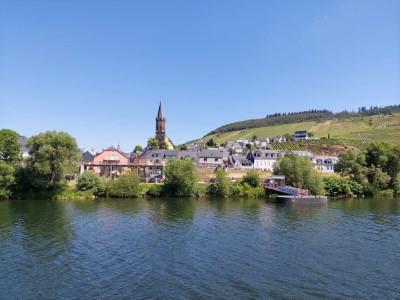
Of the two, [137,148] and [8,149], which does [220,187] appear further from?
[137,148]

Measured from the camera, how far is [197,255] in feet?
94.6

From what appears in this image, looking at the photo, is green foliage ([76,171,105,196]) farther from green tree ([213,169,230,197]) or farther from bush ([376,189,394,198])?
bush ([376,189,394,198])

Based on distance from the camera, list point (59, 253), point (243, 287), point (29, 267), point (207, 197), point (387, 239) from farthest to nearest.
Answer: point (207, 197)
point (387, 239)
point (59, 253)
point (29, 267)
point (243, 287)

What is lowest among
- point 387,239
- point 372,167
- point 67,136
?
point 387,239

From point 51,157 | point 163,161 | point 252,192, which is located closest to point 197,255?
point 51,157

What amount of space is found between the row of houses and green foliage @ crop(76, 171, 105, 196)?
18.7 meters

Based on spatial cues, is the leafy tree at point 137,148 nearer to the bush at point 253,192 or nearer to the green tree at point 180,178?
the green tree at point 180,178

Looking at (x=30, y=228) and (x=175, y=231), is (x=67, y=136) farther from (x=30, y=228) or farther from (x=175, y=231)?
(x=175, y=231)

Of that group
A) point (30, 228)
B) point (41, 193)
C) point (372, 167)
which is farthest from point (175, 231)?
point (372, 167)

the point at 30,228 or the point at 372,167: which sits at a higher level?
the point at 372,167

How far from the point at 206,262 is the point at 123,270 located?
21.9 feet

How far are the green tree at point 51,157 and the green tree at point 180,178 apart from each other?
20396mm

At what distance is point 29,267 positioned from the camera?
25.3 meters

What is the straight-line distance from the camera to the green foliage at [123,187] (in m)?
71.5
